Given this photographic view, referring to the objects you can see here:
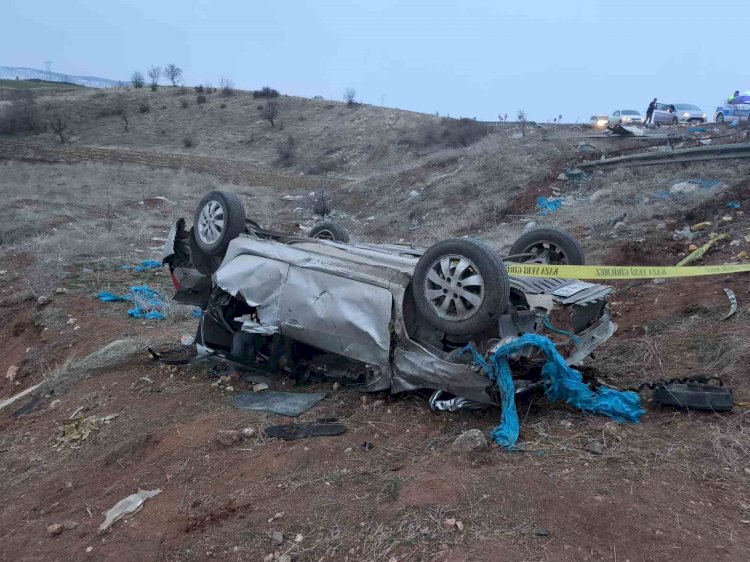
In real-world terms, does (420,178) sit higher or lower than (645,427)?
higher

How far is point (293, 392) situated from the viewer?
16.5ft

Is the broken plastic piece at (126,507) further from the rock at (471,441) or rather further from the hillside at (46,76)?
the hillside at (46,76)

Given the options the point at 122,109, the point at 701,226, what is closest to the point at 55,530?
the point at 701,226

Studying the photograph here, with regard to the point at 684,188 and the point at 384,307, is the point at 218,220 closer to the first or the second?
the point at 384,307

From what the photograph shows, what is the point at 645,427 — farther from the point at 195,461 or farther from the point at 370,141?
the point at 370,141

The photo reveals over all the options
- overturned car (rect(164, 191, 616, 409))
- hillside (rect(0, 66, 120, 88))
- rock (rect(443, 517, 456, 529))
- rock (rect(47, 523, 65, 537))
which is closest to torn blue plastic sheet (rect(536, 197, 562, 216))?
overturned car (rect(164, 191, 616, 409))

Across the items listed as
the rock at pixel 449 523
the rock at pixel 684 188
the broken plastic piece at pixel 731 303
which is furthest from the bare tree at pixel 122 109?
the rock at pixel 449 523

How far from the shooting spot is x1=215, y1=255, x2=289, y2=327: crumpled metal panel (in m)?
4.90

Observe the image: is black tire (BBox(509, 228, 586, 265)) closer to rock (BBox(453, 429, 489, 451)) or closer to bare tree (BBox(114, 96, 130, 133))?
rock (BBox(453, 429, 489, 451))

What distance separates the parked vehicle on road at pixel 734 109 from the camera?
2136cm

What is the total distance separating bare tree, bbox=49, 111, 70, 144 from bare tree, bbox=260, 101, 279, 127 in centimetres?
1437

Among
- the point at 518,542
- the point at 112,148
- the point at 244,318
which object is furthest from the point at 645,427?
the point at 112,148

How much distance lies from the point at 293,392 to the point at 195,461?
121 centimetres

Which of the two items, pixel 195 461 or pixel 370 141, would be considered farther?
pixel 370 141
